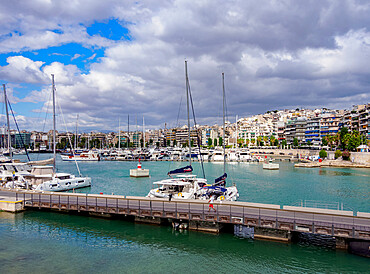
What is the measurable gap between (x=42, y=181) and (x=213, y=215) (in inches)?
1215

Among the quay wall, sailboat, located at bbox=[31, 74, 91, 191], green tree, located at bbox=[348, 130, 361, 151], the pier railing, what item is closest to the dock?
the pier railing

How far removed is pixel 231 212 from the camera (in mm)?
25219

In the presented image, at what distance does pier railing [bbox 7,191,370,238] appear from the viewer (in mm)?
21719

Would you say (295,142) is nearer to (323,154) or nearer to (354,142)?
(323,154)

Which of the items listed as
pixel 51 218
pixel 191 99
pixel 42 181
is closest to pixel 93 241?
pixel 51 218

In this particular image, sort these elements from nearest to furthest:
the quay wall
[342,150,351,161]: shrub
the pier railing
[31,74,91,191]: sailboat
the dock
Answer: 1. the dock
2. the pier railing
3. [31,74,91,191]: sailboat
4. the quay wall
5. [342,150,351,161]: shrub

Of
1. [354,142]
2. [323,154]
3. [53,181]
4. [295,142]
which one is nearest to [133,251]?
[53,181]

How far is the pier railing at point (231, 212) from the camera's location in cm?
2172

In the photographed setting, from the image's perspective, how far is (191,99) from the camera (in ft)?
156

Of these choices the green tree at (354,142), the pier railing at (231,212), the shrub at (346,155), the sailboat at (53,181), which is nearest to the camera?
the pier railing at (231,212)

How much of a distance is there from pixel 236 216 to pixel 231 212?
3.25ft

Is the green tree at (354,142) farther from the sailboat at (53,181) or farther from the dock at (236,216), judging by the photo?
the sailboat at (53,181)

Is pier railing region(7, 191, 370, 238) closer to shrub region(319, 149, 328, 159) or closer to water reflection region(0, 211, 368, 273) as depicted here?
water reflection region(0, 211, 368, 273)

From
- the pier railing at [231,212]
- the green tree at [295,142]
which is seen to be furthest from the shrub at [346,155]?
the pier railing at [231,212]
